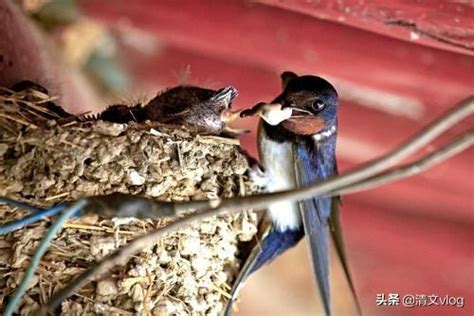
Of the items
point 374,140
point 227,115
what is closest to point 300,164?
point 227,115

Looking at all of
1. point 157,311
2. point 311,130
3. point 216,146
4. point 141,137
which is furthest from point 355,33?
point 157,311

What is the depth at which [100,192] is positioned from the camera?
2281mm

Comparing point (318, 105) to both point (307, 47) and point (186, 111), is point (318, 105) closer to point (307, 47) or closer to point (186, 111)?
point (186, 111)

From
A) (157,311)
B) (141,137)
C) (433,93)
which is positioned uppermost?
(433,93)

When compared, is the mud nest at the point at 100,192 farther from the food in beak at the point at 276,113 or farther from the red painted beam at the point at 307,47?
the red painted beam at the point at 307,47

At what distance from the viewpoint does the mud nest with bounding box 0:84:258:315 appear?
7.33 feet

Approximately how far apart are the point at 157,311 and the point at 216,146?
430mm

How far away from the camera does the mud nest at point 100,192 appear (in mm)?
2235

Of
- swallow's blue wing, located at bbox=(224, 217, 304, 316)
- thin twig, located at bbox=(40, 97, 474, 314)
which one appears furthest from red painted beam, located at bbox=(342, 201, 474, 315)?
thin twig, located at bbox=(40, 97, 474, 314)

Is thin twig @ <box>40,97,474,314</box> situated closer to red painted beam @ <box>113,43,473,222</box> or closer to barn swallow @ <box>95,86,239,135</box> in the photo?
barn swallow @ <box>95,86,239,135</box>

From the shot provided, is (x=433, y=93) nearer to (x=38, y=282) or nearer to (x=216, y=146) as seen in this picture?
(x=216, y=146)

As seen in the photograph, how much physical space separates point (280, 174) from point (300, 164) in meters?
0.06

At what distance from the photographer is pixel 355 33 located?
10.2 ft

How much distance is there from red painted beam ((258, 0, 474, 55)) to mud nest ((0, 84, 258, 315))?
629 millimetres
